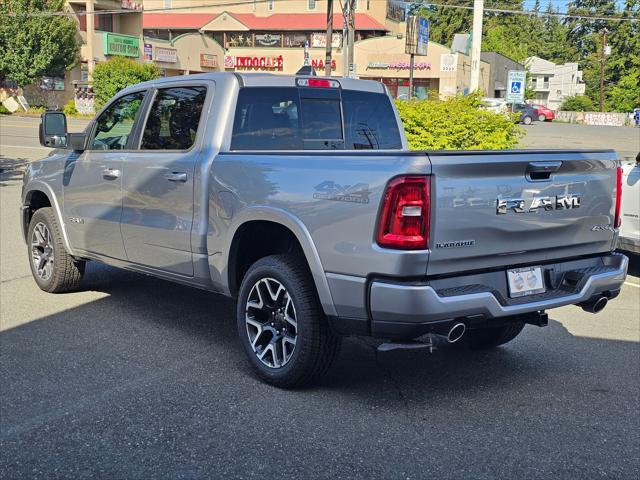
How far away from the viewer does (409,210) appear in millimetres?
4055

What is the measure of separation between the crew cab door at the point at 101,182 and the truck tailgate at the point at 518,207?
307cm

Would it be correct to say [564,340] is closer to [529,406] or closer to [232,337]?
[529,406]

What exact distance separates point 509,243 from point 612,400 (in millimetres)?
1373

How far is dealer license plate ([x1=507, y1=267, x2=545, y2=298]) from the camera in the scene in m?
4.46

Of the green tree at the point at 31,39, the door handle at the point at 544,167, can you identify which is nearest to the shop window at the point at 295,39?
the green tree at the point at 31,39

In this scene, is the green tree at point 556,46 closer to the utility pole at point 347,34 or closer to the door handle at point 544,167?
the utility pole at point 347,34

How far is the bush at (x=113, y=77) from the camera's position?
154 feet

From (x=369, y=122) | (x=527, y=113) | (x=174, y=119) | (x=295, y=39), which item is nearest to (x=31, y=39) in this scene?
(x=295, y=39)

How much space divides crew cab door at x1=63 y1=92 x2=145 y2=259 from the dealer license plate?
10.6 feet

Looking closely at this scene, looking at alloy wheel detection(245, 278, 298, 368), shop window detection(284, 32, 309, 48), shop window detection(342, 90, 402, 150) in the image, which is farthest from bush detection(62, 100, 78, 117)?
alloy wheel detection(245, 278, 298, 368)

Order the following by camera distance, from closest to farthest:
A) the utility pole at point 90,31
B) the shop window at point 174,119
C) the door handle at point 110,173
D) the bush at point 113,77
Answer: the shop window at point 174,119 → the door handle at point 110,173 → the bush at point 113,77 → the utility pole at point 90,31

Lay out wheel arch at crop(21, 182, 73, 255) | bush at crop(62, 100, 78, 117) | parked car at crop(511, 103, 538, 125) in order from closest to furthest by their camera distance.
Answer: wheel arch at crop(21, 182, 73, 255), bush at crop(62, 100, 78, 117), parked car at crop(511, 103, 538, 125)

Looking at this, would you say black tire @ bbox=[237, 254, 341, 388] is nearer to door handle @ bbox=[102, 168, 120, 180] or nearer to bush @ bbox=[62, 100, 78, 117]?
door handle @ bbox=[102, 168, 120, 180]

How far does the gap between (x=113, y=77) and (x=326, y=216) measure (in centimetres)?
4559
